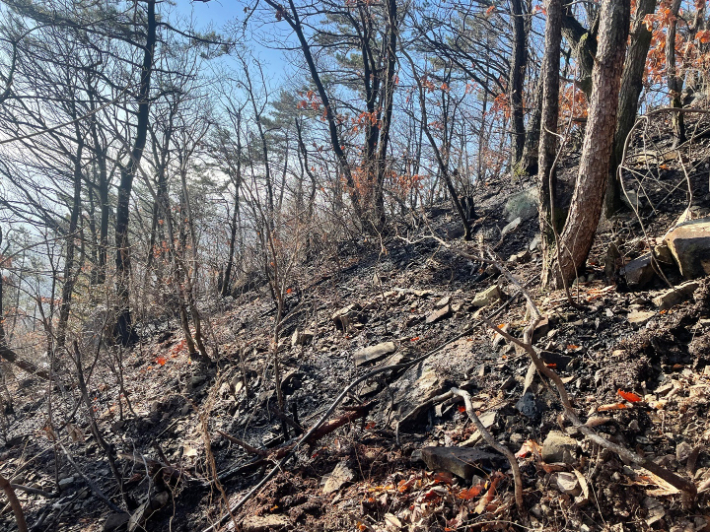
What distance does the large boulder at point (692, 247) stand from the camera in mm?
3262

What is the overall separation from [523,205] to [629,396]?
4.16 m

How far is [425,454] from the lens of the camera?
9.57 ft

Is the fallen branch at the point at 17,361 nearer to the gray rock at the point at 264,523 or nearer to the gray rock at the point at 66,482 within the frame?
the gray rock at the point at 66,482

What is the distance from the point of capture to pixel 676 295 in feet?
10.8

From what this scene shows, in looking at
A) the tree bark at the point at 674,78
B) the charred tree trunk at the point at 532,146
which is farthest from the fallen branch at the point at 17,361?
the tree bark at the point at 674,78

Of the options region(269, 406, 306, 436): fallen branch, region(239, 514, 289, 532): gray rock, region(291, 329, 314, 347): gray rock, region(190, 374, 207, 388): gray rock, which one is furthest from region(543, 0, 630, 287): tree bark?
region(190, 374, 207, 388): gray rock

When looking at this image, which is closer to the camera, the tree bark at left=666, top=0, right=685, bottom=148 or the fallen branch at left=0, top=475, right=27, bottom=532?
the fallen branch at left=0, top=475, right=27, bottom=532

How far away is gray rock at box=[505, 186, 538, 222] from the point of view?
630 centimetres

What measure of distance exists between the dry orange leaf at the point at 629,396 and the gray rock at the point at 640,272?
4.16 feet

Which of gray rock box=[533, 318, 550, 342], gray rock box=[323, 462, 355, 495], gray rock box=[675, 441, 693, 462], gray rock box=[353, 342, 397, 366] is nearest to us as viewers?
gray rock box=[675, 441, 693, 462]

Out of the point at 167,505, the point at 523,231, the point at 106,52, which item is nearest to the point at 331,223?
the point at 523,231

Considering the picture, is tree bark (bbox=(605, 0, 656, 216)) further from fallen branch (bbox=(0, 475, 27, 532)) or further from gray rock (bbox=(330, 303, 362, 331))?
fallen branch (bbox=(0, 475, 27, 532))

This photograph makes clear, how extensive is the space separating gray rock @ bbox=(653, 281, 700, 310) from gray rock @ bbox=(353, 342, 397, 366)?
7.68ft

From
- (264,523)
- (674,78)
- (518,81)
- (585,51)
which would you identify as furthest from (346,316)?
(518,81)
